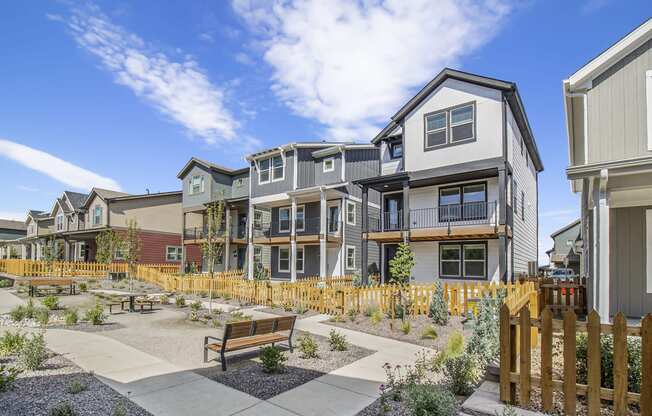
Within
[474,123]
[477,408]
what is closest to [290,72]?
[474,123]

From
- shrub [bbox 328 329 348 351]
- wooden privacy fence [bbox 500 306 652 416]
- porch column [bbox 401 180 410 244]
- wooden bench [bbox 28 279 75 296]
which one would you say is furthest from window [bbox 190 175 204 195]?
wooden privacy fence [bbox 500 306 652 416]

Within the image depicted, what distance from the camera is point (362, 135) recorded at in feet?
105

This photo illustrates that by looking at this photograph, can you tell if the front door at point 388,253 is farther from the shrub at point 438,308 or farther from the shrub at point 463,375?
the shrub at point 463,375

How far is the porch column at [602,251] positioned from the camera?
8.56 meters

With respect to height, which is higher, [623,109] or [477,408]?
[623,109]

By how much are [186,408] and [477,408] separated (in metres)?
4.03

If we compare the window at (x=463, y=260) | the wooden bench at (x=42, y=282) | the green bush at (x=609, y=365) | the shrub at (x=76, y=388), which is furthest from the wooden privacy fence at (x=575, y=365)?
the wooden bench at (x=42, y=282)

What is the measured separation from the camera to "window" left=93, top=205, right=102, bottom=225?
37.0 meters

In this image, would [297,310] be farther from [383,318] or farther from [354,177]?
[354,177]

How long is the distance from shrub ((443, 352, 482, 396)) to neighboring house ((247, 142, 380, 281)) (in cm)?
1791

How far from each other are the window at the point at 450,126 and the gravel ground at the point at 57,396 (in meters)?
17.2

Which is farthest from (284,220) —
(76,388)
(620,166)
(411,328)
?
(76,388)

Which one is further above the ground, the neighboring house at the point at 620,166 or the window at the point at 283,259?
the neighboring house at the point at 620,166

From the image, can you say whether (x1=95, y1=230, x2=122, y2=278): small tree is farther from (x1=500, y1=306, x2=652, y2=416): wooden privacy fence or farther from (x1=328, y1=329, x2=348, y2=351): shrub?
(x1=500, y1=306, x2=652, y2=416): wooden privacy fence
